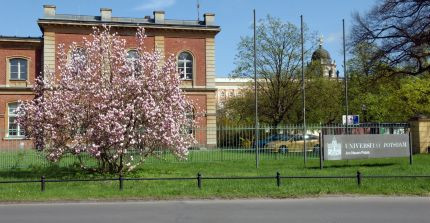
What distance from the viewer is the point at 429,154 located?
2694cm

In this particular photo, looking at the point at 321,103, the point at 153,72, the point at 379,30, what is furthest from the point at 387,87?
the point at 153,72

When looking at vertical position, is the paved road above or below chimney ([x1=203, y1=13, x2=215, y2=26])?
below

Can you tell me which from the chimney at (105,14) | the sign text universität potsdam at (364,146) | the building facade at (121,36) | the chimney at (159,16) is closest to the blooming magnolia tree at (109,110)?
the sign text universität potsdam at (364,146)

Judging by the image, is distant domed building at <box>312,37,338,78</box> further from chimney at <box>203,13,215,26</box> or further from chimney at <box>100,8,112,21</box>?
chimney at <box>100,8,112,21</box>

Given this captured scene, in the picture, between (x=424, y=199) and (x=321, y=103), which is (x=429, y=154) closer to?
(x=424, y=199)

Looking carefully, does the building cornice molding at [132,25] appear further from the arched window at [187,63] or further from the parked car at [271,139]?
the parked car at [271,139]

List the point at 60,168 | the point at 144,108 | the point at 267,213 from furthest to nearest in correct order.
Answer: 1. the point at 60,168
2. the point at 144,108
3. the point at 267,213

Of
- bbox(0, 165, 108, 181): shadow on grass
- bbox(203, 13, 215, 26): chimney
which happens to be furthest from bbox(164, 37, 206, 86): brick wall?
bbox(0, 165, 108, 181): shadow on grass

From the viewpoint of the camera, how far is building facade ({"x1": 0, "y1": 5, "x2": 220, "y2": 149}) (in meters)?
42.4

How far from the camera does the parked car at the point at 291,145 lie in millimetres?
27328

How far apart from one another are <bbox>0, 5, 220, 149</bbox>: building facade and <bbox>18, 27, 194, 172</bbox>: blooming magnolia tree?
2005 cm

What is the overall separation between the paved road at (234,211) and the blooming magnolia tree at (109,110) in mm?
5377

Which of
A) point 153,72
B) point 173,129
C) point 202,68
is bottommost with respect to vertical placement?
point 173,129

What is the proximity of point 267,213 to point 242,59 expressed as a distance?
4062cm
